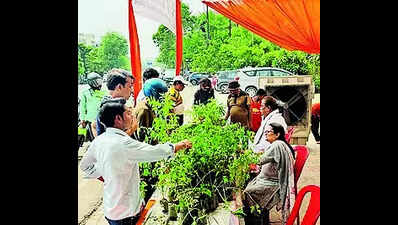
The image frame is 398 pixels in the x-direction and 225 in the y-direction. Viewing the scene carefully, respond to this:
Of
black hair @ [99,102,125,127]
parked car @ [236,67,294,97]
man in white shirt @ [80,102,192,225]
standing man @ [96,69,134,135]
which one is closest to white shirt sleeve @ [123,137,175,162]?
man in white shirt @ [80,102,192,225]

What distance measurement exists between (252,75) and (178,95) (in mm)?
340

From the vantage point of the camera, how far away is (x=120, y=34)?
243cm

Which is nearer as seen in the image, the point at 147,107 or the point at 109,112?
the point at 109,112

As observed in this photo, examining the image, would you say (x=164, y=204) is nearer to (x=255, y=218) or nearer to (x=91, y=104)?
(x=255, y=218)

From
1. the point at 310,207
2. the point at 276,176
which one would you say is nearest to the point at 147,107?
the point at 276,176

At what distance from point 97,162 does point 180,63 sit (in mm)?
577

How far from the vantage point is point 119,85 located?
2346 millimetres

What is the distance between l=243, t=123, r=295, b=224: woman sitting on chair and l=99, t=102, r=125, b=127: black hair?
2.13ft

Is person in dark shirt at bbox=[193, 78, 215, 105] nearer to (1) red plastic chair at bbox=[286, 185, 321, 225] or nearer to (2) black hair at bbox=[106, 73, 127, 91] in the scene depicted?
(2) black hair at bbox=[106, 73, 127, 91]

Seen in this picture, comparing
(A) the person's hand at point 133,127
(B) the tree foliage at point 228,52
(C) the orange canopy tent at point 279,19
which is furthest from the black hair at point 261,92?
(A) the person's hand at point 133,127

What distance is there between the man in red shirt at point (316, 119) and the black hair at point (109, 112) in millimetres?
812

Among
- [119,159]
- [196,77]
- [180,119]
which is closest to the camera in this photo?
[119,159]

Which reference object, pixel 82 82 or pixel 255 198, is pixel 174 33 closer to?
pixel 82 82

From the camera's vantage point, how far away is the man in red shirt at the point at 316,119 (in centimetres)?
230
